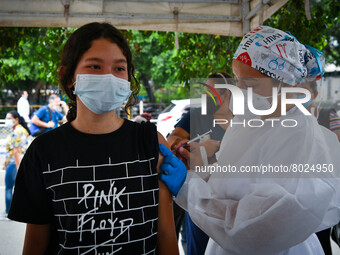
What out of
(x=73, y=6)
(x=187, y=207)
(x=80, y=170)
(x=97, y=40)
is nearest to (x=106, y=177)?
(x=80, y=170)

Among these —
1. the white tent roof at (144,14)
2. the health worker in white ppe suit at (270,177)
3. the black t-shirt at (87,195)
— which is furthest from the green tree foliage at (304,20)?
the black t-shirt at (87,195)

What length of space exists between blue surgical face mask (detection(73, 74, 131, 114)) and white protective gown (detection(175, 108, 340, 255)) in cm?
49

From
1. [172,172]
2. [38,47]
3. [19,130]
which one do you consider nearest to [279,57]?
[172,172]

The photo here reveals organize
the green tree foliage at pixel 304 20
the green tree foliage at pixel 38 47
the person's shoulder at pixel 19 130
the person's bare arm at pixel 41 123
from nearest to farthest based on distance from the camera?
the green tree foliage at pixel 304 20
the green tree foliage at pixel 38 47
the person's shoulder at pixel 19 130
the person's bare arm at pixel 41 123

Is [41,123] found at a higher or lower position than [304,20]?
lower

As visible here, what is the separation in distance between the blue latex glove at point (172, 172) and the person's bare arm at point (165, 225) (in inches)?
1.0

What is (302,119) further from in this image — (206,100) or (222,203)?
(206,100)

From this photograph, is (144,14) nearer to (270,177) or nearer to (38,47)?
(270,177)

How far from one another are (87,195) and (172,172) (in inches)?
13.9

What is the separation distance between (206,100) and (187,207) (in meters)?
1.63

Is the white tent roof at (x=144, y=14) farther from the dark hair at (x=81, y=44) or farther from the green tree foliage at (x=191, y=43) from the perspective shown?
the dark hair at (x=81, y=44)

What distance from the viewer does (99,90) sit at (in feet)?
4.78

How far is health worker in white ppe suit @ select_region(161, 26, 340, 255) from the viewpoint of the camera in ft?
4.23

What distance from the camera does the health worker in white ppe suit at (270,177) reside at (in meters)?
1.29
